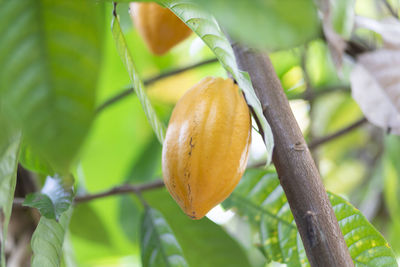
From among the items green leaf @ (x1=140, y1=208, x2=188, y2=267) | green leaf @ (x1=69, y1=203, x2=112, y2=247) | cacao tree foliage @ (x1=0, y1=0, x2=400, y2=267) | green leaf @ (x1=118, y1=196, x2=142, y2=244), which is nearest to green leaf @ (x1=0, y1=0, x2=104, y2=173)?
cacao tree foliage @ (x1=0, y1=0, x2=400, y2=267)

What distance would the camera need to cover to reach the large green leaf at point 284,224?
559 millimetres

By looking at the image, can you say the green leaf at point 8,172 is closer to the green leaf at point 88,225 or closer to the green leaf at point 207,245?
the green leaf at point 207,245

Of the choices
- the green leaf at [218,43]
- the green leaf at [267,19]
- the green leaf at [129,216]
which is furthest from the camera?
the green leaf at [129,216]

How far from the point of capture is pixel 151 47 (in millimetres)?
784

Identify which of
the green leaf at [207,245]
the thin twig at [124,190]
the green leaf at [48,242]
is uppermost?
the green leaf at [48,242]

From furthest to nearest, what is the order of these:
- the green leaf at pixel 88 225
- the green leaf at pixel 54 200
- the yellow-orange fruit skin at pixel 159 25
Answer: the green leaf at pixel 88 225 → the yellow-orange fruit skin at pixel 159 25 → the green leaf at pixel 54 200

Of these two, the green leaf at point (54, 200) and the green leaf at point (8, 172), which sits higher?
the green leaf at point (8, 172)

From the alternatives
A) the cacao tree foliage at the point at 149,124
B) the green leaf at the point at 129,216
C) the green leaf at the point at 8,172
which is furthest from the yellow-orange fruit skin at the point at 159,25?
the green leaf at the point at 129,216

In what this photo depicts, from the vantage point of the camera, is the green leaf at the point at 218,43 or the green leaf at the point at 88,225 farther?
the green leaf at the point at 88,225

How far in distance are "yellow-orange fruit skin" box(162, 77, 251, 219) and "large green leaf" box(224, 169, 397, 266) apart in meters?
0.17

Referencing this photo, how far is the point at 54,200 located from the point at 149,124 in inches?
9.8

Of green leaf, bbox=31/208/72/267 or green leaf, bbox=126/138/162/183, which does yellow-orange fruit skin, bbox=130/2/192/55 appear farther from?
green leaf, bbox=126/138/162/183

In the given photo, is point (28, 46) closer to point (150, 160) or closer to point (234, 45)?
point (234, 45)

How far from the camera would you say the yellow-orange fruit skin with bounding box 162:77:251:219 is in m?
0.45
